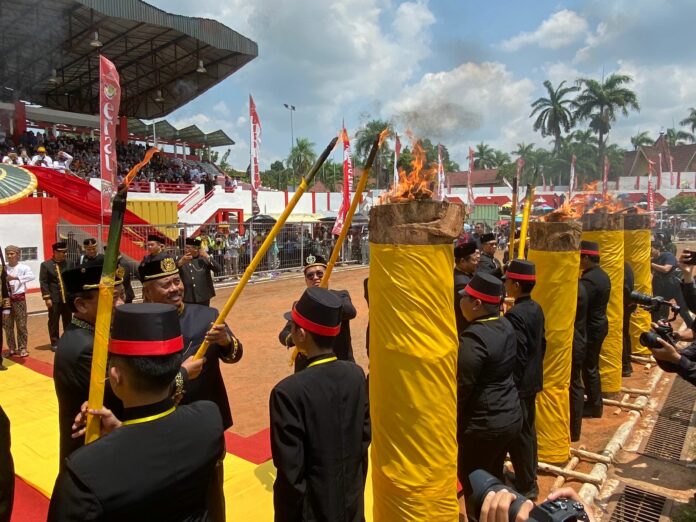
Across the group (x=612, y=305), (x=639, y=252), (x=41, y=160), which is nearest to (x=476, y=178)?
(x=41, y=160)

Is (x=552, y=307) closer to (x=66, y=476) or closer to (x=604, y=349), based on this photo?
(x=604, y=349)

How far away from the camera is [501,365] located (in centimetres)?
334

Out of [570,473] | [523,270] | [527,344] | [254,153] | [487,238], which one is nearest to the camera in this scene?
[527,344]

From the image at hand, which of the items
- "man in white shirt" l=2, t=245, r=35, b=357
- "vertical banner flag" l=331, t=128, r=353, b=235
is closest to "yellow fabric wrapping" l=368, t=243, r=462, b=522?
"man in white shirt" l=2, t=245, r=35, b=357

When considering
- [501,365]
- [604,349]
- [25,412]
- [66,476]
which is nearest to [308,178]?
[501,365]

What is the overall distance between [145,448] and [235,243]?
1620cm

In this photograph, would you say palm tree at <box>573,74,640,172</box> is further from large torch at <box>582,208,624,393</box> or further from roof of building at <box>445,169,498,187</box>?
large torch at <box>582,208,624,393</box>

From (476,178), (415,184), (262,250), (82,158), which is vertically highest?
(476,178)

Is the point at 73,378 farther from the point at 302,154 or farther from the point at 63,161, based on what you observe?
the point at 302,154

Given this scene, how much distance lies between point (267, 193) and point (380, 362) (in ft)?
103

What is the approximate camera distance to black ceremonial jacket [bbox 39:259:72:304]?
8.09 metres

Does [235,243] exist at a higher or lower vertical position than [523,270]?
lower

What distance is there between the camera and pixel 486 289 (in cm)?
344

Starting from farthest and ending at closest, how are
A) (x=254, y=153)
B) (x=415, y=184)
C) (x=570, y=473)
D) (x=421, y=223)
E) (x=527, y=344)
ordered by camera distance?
1. (x=254, y=153)
2. (x=570, y=473)
3. (x=527, y=344)
4. (x=415, y=184)
5. (x=421, y=223)
